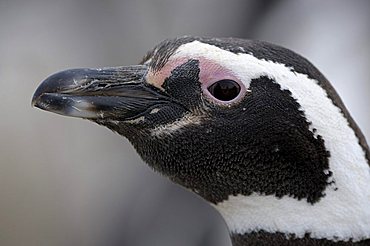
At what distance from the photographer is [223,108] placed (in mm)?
1464

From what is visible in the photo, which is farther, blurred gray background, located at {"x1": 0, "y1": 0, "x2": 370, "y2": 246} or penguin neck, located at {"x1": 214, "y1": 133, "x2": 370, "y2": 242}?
blurred gray background, located at {"x1": 0, "y1": 0, "x2": 370, "y2": 246}

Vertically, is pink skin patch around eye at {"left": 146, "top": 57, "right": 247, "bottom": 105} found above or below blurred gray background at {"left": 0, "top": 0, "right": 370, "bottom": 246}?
above

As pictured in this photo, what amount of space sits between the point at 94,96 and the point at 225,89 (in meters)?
0.24

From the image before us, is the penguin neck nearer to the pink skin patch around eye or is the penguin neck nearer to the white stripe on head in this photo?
the white stripe on head

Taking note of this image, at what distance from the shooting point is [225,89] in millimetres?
1463

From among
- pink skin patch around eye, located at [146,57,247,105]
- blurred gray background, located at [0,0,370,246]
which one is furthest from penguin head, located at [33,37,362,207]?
blurred gray background, located at [0,0,370,246]

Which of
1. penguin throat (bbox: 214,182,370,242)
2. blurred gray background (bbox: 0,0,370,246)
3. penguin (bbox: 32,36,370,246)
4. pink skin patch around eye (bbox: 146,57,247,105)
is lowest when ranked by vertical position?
blurred gray background (bbox: 0,0,370,246)

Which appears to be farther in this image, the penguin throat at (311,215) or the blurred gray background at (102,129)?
the blurred gray background at (102,129)

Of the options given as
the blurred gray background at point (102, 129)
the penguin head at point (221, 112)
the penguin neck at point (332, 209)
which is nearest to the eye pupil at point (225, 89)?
the penguin head at point (221, 112)

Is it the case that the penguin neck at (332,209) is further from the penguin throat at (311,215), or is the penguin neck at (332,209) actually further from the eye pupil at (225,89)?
the eye pupil at (225,89)

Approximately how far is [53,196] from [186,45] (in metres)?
2.68

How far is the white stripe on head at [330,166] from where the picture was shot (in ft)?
4.74

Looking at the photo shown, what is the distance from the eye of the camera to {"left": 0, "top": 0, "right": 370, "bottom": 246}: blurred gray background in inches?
145

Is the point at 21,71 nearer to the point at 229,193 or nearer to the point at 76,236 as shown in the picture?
the point at 76,236
